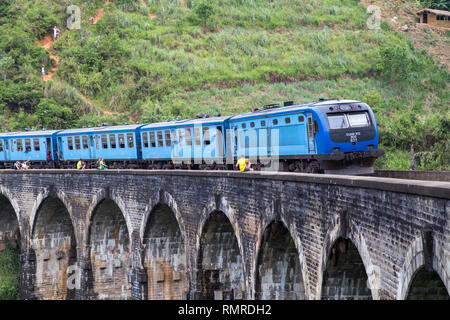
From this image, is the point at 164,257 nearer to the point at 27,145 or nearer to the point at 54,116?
the point at 27,145

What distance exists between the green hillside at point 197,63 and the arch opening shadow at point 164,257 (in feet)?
81.5

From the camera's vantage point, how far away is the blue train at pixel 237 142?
63.3 feet

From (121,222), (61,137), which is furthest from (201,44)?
(121,222)

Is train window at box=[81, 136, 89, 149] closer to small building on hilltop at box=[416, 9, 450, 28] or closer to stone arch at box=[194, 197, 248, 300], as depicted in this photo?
stone arch at box=[194, 197, 248, 300]

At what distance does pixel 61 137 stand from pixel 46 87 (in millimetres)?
25654

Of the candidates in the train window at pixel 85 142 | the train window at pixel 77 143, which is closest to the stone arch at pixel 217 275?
the train window at pixel 85 142

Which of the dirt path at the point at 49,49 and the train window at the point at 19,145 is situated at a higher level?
the dirt path at the point at 49,49

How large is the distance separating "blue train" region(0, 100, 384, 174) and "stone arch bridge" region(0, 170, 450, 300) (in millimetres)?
2608

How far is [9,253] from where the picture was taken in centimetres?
4034

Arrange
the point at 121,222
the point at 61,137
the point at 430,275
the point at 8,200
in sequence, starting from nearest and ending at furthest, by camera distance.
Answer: the point at 430,275 → the point at 121,222 → the point at 61,137 → the point at 8,200

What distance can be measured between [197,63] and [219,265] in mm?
44760

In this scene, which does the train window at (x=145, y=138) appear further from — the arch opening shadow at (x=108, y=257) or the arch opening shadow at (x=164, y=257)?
the arch opening shadow at (x=164, y=257)

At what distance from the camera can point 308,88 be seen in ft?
196
